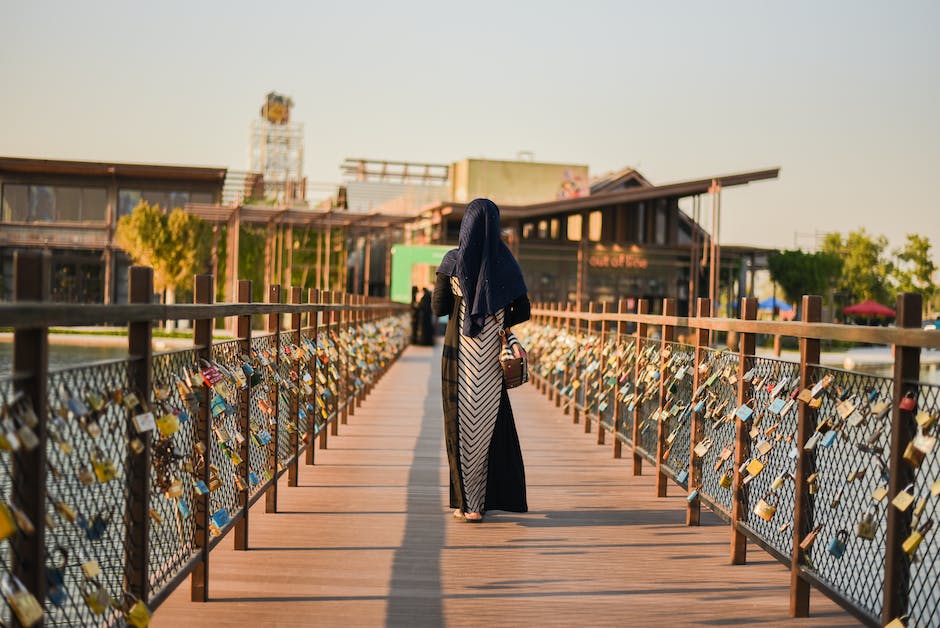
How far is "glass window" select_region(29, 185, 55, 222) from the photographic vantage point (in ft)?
153

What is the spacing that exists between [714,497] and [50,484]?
11.7 feet

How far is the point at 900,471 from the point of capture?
310 centimetres

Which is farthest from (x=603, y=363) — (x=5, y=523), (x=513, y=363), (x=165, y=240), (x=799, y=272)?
(x=799, y=272)

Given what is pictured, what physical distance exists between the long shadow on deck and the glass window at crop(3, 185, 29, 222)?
140 ft

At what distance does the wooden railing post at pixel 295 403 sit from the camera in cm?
616

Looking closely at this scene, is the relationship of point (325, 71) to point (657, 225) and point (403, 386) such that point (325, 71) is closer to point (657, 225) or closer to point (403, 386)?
point (657, 225)

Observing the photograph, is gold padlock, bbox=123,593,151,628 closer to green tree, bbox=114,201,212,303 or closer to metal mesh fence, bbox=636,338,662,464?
metal mesh fence, bbox=636,338,662,464

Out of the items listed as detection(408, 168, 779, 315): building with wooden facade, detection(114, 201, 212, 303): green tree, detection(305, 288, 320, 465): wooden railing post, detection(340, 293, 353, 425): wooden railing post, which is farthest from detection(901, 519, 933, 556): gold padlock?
detection(114, 201, 212, 303): green tree

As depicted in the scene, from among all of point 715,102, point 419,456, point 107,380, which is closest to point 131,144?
point 715,102

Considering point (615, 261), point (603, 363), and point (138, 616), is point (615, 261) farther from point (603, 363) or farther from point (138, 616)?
point (138, 616)

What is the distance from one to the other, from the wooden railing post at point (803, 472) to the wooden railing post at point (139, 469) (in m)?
2.18

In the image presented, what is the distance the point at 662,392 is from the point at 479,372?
130 cm

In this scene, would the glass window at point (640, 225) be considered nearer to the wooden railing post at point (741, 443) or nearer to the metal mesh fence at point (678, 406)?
the metal mesh fence at point (678, 406)

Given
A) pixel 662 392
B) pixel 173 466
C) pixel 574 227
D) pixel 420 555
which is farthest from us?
pixel 574 227
